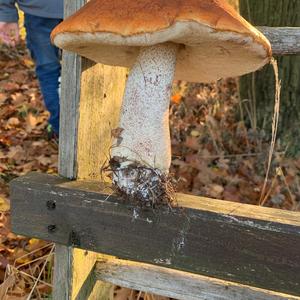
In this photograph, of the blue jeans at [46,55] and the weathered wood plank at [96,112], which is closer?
the weathered wood plank at [96,112]

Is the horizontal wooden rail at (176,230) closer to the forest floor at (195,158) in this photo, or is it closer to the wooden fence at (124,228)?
the wooden fence at (124,228)

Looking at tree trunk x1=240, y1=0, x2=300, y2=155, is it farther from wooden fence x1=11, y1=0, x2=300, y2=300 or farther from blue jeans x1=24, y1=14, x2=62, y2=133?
wooden fence x1=11, y1=0, x2=300, y2=300

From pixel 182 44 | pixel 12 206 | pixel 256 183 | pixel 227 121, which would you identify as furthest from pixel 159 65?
pixel 227 121

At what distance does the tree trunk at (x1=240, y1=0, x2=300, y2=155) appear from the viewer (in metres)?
2.94

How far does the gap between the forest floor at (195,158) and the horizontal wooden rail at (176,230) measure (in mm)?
810

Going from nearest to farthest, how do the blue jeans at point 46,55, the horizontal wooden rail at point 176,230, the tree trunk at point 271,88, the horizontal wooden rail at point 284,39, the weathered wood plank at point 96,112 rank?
the horizontal wooden rail at point 176,230 < the horizontal wooden rail at point 284,39 < the weathered wood plank at point 96,112 < the tree trunk at point 271,88 < the blue jeans at point 46,55

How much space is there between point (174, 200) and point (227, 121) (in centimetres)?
227

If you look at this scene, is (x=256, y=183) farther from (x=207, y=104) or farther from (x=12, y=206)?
(x=12, y=206)

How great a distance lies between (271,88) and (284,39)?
187 cm

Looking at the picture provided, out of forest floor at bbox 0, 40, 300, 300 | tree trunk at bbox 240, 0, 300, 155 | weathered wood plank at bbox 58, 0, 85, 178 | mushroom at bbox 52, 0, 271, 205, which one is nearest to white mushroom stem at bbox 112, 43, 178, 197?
mushroom at bbox 52, 0, 271, 205

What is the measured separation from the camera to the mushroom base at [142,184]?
123cm

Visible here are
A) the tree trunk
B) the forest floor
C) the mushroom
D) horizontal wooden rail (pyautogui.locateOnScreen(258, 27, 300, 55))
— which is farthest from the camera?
the tree trunk

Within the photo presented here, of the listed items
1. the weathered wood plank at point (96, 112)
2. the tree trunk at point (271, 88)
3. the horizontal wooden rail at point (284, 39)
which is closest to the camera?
the horizontal wooden rail at point (284, 39)

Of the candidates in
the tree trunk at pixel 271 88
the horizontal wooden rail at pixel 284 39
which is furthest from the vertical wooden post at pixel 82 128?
the tree trunk at pixel 271 88
